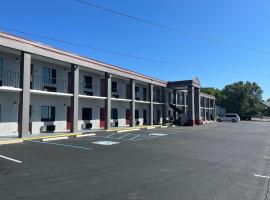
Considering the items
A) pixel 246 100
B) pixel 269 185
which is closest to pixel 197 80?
pixel 269 185

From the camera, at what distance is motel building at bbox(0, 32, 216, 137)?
1770cm

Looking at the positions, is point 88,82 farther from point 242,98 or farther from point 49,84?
point 242,98

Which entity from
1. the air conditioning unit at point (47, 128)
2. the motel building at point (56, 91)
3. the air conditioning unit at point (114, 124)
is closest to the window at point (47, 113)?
the motel building at point (56, 91)

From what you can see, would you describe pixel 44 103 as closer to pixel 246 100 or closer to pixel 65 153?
pixel 65 153

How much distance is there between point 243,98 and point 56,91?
66071mm

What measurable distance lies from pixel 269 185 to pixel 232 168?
2.37 meters

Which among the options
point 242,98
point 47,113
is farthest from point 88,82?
point 242,98

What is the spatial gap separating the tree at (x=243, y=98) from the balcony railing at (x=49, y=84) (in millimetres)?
64110

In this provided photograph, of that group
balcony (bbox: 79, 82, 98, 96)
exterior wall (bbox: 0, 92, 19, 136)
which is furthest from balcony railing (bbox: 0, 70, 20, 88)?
balcony (bbox: 79, 82, 98, 96)

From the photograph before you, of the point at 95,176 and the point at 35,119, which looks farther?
the point at 35,119

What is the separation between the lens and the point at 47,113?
911 inches

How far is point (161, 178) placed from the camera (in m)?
8.52

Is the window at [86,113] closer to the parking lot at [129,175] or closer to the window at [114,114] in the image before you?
the window at [114,114]

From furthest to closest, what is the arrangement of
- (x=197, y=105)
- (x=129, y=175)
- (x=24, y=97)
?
(x=197, y=105), (x=24, y=97), (x=129, y=175)
